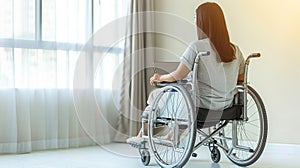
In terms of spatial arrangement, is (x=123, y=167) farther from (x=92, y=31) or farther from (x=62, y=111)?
(x=92, y=31)

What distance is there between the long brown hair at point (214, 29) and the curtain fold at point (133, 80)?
181 centimetres

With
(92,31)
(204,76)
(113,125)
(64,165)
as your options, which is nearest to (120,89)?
(113,125)

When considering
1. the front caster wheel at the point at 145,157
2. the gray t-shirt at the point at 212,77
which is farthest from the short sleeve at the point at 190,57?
the front caster wheel at the point at 145,157

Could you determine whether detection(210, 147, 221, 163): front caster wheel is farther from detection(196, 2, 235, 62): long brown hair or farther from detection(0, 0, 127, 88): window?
detection(0, 0, 127, 88): window

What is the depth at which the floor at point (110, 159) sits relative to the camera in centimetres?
303

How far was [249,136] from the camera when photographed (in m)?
3.83

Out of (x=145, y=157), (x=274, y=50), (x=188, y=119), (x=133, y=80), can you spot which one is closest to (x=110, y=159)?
(x=145, y=157)

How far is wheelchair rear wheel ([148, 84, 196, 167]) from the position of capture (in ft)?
8.18

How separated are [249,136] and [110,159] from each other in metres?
1.34

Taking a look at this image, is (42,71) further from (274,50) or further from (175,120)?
(274,50)

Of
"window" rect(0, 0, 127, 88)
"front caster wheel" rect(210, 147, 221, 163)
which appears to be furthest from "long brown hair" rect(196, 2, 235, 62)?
"window" rect(0, 0, 127, 88)

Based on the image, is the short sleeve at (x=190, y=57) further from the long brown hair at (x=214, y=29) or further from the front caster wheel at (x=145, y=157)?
the front caster wheel at (x=145, y=157)

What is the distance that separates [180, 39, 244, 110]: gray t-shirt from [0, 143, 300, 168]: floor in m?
0.57

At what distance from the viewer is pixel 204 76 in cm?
268
